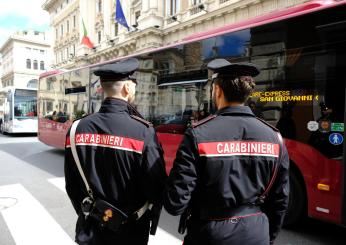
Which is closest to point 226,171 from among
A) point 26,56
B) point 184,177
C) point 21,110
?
point 184,177

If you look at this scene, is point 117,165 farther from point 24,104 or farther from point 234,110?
point 24,104

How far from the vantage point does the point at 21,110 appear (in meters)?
20.4

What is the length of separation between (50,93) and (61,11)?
47099 millimetres

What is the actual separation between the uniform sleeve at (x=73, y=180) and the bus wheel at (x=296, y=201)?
3141 millimetres

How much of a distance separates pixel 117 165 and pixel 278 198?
41.0 inches

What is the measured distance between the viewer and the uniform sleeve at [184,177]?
5.97ft

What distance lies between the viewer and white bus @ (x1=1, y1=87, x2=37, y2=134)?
2019 centimetres

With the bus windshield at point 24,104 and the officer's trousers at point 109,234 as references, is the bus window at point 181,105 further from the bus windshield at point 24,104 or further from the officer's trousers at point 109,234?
the bus windshield at point 24,104

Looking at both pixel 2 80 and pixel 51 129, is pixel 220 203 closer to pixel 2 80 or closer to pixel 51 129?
pixel 51 129

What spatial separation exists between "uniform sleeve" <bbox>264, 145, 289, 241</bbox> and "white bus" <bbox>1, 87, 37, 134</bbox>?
68.0ft

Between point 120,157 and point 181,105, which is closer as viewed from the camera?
point 120,157

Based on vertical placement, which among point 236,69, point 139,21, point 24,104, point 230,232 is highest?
point 139,21

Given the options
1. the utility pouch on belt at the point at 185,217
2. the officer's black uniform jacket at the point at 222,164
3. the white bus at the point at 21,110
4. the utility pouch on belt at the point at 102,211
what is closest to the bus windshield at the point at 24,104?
the white bus at the point at 21,110

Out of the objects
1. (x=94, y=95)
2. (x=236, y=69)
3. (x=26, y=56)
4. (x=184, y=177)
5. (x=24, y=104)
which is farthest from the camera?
(x=26, y=56)
